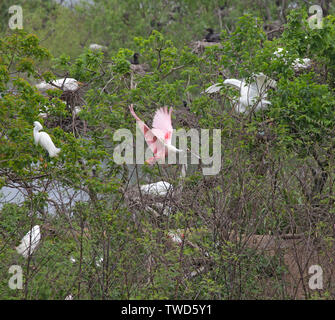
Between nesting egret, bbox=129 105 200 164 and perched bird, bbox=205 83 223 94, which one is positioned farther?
perched bird, bbox=205 83 223 94

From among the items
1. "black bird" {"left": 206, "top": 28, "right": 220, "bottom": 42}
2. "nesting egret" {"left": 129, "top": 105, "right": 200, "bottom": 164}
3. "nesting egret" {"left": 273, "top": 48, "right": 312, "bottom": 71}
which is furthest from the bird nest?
"black bird" {"left": 206, "top": 28, "right": 220, "bottom": 42}

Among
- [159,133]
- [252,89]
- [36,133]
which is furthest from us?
[252,89]

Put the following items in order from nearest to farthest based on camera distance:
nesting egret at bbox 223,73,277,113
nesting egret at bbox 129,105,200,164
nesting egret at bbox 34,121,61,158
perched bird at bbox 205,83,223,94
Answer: nesting egret at bbox 129,105,200,164 < nesting egret at bbox 34,121,61,158 < nesting egret at bbox 223,73,277,113 < perched bird at bbox 205,83,223,94

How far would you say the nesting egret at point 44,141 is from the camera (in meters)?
4.50

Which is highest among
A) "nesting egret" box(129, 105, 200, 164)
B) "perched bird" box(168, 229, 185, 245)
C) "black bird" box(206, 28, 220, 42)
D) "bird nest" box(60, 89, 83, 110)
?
"black bird" box(206, 28, 220, 42)

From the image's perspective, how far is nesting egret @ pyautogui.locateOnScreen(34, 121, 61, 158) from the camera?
4496 millimetres

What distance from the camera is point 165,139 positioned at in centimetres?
438

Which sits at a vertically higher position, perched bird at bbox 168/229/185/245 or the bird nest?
the bird nest

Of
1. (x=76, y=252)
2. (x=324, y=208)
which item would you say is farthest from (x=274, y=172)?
Result: (x=76, y=252)

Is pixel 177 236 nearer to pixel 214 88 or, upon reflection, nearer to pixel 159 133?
pixel 159 133

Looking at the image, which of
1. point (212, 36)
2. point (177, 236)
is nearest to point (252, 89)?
point (177, 236)

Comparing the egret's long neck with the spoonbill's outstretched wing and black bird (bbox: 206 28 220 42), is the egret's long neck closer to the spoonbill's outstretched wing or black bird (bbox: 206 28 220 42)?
the spoonbill's outstretched wing

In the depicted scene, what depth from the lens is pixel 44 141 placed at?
450cm
